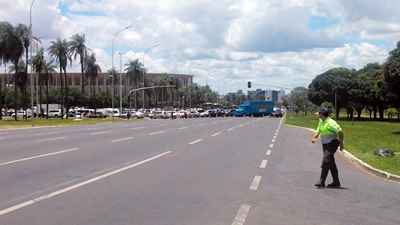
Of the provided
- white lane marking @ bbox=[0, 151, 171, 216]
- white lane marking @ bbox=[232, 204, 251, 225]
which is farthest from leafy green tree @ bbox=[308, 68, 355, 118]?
white lane marking @ bbox=[232, 204, 251, 225]

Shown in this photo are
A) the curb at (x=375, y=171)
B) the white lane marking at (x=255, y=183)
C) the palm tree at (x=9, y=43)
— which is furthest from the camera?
the palm tree at (x=9, y=43)

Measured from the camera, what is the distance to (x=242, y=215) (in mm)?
10039

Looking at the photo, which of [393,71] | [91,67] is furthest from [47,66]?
[393,71]

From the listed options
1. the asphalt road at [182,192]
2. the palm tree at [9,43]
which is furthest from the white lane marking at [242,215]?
the palm tree at [9,43]

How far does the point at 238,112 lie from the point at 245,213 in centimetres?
11741

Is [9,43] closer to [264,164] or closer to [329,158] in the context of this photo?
[264,164]

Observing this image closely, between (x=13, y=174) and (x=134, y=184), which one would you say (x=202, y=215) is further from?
(x=13, y=174)

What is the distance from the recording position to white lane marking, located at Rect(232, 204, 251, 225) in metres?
9.45

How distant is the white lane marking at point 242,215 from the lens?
9.45 meters

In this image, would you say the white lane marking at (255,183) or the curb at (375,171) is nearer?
the white lane marking at (255,183)

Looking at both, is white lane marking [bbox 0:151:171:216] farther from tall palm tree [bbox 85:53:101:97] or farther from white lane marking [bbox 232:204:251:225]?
tall palm tree [bbox 85:53:101:97]

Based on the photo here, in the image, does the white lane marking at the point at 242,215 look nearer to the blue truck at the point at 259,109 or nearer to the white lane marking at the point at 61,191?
the white lane marking at the point at 61,191

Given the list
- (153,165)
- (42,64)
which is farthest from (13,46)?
(153,165)

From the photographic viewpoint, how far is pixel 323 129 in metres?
13.9
